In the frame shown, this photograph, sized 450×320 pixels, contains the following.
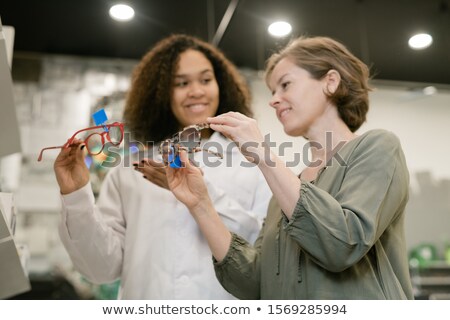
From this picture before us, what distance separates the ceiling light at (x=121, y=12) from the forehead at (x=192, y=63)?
40 cm

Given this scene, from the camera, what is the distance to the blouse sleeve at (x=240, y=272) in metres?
0.75

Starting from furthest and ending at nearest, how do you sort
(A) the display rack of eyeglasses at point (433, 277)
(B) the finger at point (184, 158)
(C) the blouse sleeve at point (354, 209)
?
1. (A) the display rack of eyeglasses at point (433, 277)
2. (B) the finger at point (184, 158)
3. (C) the blouse sleeve at point (354, 209)

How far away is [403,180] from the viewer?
617 mm

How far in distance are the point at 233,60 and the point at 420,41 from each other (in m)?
0.62

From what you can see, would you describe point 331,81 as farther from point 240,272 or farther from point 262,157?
point 240,272

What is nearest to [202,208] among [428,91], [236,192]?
[236,192]

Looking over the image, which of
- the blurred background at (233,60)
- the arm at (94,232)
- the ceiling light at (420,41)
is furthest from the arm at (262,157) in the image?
the ceiling light at (420,41)

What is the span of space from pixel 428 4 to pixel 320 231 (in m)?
0.72

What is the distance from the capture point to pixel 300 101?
0.73 meters

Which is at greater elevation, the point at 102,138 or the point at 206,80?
the point at 206,80

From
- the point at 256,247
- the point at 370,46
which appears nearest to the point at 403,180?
the point at 256,247

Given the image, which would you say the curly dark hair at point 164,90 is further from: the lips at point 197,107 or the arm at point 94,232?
the arm at point 94,232

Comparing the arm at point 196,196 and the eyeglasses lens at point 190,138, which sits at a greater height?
the eyeglasses lens at point 190,138
